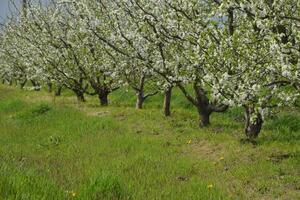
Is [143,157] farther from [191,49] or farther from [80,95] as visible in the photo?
[80,95]

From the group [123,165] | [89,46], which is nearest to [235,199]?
[123,165]

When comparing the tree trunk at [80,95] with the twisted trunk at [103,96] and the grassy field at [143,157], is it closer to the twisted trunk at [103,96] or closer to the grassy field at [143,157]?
the twisted trunk at [103,96]

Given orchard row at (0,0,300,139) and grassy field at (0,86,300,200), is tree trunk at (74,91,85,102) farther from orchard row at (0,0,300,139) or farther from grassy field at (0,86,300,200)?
Result: grassy field at (0,86,300,200)

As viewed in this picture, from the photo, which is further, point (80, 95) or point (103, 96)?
point (80, 95)

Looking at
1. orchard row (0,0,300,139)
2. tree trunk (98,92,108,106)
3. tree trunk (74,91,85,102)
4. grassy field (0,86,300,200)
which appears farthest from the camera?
tree trunk (74,91,85,102)

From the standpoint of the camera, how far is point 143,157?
41.3ft

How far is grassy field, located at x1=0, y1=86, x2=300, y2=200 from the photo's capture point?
29.1 ft

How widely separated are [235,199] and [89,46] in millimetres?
15458

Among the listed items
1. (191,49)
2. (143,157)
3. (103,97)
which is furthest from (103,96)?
(143,157)

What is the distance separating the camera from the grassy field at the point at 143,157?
350 inches

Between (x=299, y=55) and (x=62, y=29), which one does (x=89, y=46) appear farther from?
(x=299, y=55)

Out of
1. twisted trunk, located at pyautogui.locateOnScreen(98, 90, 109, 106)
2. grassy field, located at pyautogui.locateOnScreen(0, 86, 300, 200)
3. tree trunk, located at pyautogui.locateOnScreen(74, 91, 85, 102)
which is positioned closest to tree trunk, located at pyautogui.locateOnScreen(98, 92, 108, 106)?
twisted trunk, located at pyautogui.locateOnScreen(98, 90, 109, 106)

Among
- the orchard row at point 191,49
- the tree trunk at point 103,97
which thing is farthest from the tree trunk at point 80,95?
the tree trunk at point 103,97

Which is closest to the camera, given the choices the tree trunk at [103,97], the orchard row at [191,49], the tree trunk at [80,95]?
the orchard row at [191,49]
